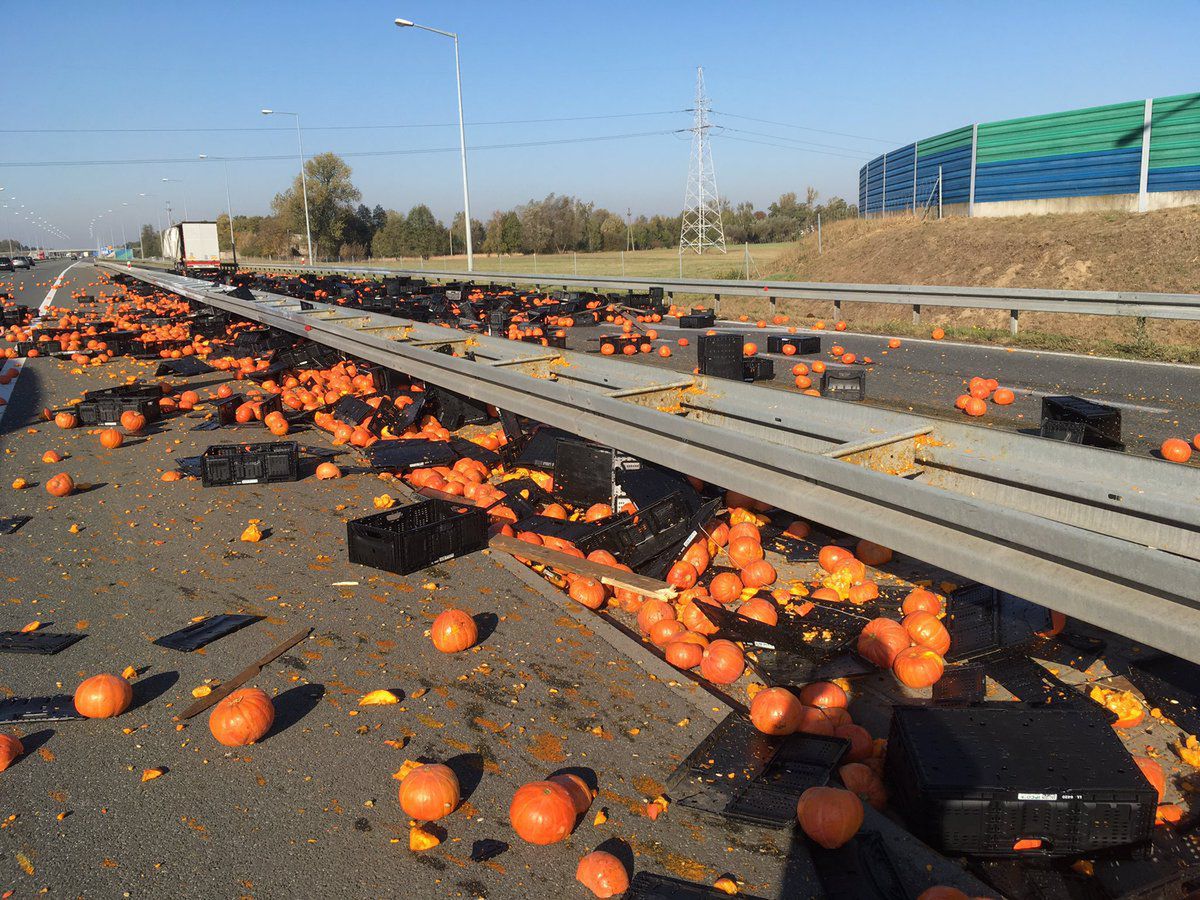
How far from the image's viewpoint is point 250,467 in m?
8.78

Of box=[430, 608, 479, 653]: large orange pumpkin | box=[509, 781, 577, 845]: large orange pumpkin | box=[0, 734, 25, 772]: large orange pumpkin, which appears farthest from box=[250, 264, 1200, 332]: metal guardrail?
box=[0, 734, 25, 772]: large orange pumpkin

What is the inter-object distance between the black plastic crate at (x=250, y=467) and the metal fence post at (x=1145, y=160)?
31.3 meters

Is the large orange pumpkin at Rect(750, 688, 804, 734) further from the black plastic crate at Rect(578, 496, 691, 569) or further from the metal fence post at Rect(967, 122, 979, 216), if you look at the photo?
the metal fence post at Rect(967, 122, 979, 216)

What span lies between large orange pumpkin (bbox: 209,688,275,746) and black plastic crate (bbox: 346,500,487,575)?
6.83 feet

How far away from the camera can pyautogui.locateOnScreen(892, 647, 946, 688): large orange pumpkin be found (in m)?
4.70

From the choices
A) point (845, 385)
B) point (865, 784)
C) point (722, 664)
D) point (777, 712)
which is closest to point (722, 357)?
point (845, 385)

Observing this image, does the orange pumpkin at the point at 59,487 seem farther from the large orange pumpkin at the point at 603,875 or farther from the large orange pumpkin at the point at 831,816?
the large orange pumpkin at the point at 831,816

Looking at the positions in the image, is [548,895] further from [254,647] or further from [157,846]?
[254,647]

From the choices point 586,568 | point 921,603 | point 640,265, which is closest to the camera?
point 921,603

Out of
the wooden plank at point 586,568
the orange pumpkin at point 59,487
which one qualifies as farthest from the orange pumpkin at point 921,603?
the orange pumpkin at point 59,487

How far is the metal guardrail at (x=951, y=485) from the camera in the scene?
3473mm

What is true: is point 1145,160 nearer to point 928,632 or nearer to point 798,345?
point 798,345

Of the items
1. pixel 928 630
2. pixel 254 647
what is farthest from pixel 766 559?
pixel 254 647

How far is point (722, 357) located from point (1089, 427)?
19.0ft
